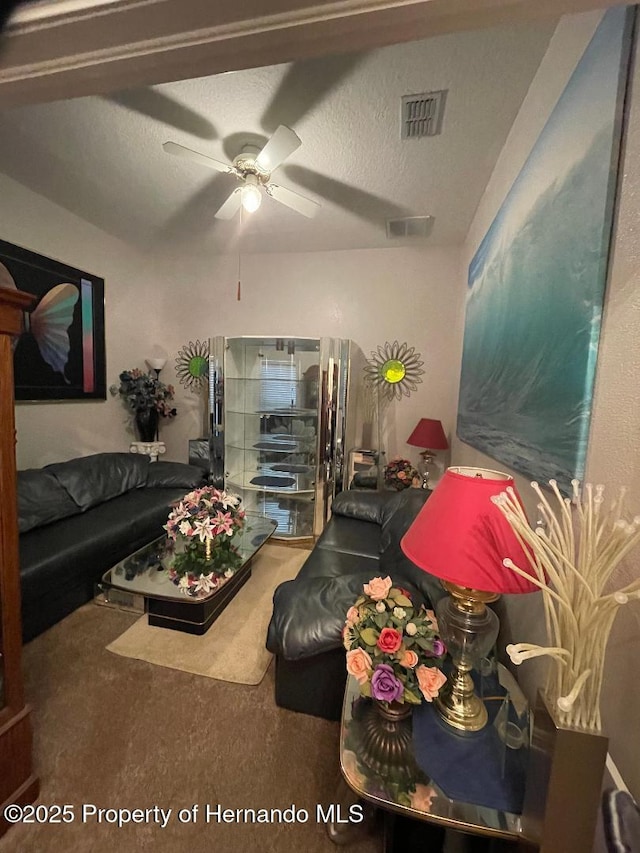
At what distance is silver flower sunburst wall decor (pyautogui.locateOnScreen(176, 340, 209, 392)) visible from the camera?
3.50 m

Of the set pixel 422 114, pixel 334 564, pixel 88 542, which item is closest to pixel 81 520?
pixel 88 542

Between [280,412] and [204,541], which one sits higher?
[280,412]

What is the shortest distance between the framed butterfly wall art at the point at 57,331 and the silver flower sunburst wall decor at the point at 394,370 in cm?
255

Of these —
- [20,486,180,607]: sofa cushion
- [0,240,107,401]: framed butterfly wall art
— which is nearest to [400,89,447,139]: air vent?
[0,240,107,401]: framed butterfly wall art

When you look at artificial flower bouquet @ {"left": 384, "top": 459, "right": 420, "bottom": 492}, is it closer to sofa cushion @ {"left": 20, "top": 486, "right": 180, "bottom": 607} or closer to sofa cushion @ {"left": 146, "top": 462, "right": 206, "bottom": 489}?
sofa cushion @ {"left": 146, "top": 462, "right": 206, "bottom": 489}

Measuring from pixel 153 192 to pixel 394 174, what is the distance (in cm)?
167

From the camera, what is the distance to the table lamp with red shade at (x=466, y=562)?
710 millimetres

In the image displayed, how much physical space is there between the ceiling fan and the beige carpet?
2.35 metres

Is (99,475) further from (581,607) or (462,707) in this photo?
(581,607)

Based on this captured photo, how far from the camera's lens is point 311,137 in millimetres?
1730

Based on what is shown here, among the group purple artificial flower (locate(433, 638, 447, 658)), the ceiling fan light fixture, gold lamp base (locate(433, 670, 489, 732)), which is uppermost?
the ceiling fan light fixture

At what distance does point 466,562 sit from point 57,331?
330 centimetres

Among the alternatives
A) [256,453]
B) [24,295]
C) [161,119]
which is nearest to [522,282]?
[24,295]

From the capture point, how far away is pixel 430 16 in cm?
53
